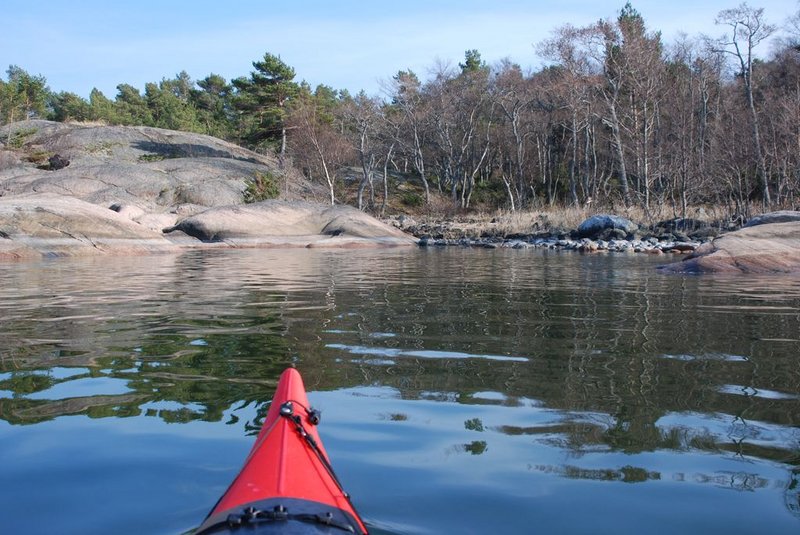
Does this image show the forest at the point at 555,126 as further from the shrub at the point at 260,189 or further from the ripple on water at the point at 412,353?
the ripple on water at the point at 412,353

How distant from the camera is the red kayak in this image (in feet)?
6.45

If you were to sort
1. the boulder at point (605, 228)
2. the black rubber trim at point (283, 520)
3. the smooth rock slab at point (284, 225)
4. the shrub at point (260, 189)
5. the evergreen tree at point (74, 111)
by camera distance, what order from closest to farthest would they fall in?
1. the black rubber trim at point (283, 520)
2. the smooth rock slab at point (284, 225)
3. the boulder at point (605, 228)
4. the shrub at point (260, 189)
5. the evergreen tree at point (74, 111)

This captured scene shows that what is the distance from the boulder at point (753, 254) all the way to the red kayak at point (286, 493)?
1254 centimetres

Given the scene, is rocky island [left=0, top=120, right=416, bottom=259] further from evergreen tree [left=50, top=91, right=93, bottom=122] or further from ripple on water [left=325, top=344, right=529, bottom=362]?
ripple on water [left=325, top=344, right=529, bottom=362]

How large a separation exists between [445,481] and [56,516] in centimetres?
156

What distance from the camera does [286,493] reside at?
6.91 ft

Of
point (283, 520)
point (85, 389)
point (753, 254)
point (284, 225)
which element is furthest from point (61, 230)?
point (283, 520)

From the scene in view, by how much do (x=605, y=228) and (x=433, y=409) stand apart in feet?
78.3

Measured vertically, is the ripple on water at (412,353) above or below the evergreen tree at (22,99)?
below

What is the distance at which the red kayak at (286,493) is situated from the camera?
1966 millimetres

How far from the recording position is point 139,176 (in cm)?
3497

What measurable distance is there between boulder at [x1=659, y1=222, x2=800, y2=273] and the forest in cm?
1305

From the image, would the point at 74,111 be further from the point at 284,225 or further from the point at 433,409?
the point at 433,409

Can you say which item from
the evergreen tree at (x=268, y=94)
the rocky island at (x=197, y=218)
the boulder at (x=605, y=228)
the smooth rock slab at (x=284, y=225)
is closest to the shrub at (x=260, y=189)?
the rocky island at (x=197, y=218)
